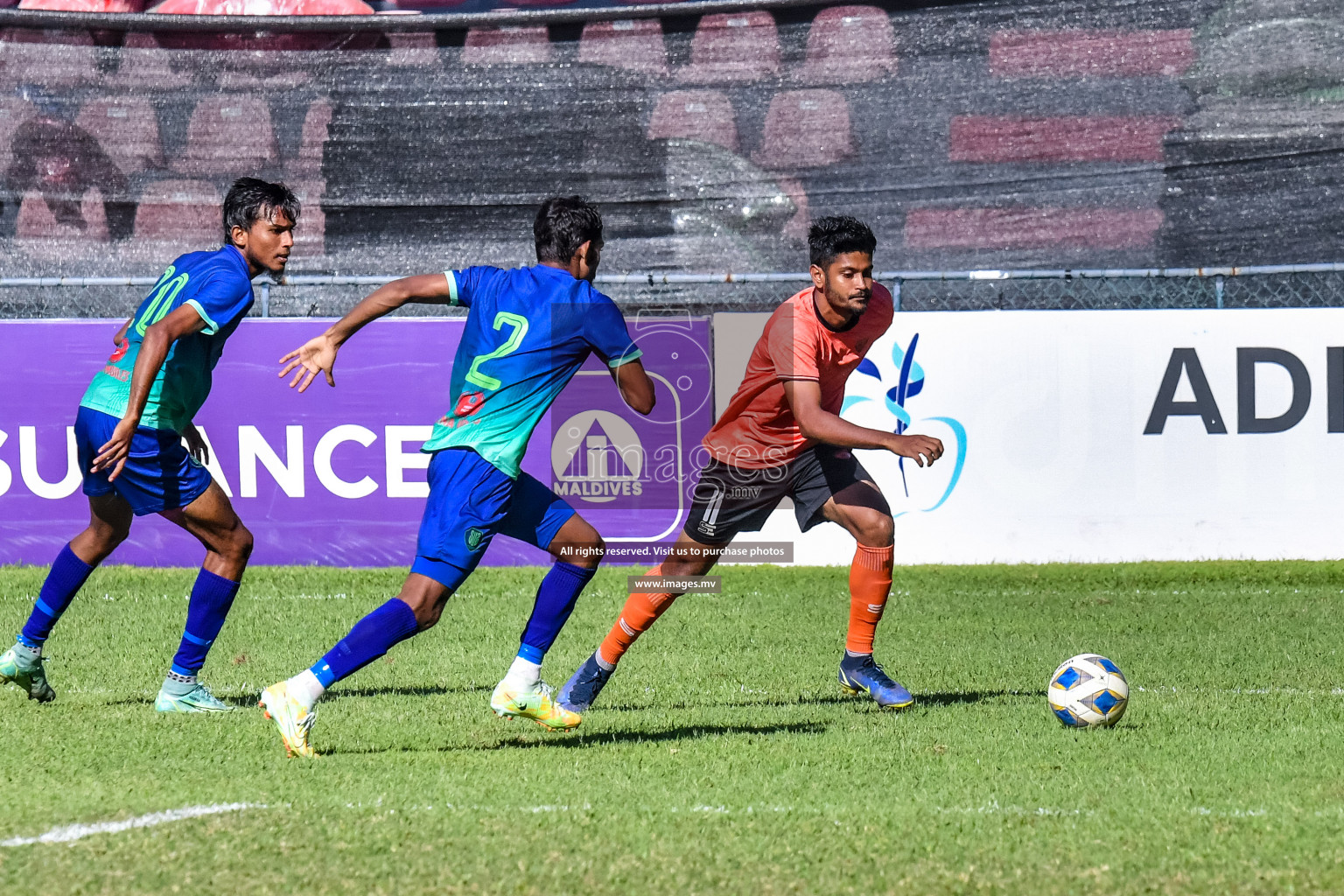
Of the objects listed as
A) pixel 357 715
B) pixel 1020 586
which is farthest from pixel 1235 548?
pixel 357 715

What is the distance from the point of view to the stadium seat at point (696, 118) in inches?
537

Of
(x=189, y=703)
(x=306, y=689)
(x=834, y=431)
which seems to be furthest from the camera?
(x=189, y=703)

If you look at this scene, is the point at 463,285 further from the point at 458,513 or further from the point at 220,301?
the point at 220,301

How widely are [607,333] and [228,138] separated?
10069mm

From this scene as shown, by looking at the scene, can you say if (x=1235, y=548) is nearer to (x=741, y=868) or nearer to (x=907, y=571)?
(x=907, y=571)

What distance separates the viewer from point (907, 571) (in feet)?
33.7

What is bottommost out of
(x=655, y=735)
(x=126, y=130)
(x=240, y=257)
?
(x=655, y=735)

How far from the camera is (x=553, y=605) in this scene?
18.3 ft

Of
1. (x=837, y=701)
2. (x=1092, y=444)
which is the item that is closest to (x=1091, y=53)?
(x=1092, y=444)

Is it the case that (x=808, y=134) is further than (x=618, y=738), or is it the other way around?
(x=808, y=134)

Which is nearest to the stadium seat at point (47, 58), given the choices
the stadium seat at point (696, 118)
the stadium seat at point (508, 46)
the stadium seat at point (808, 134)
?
the stadium seat at point (508, 46)

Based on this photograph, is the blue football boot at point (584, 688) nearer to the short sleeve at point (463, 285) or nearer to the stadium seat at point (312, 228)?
the short sleeve at point (463, 285)

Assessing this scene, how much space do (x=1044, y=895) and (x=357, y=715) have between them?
10.3ft

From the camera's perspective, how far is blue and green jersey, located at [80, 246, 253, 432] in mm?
5598
